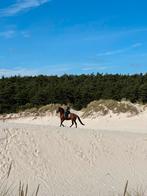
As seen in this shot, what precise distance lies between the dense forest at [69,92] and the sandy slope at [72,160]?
1189 inches

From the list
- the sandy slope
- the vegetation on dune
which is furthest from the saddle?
the vegetation on dune

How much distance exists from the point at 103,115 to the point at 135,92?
9.05m

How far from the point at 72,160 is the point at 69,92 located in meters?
35.6

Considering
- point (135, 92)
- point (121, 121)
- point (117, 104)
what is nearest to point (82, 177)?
point (121, 121)

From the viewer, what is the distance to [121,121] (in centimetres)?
3916

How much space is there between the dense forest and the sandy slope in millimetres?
30196

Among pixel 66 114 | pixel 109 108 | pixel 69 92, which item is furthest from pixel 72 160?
pixel 69 92

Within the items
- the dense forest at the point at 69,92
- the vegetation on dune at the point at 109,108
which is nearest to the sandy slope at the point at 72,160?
the vegetation on dune at the point at 109,108

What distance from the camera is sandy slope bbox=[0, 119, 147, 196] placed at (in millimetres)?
14523

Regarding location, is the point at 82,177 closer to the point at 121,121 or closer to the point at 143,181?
the point at 143,181

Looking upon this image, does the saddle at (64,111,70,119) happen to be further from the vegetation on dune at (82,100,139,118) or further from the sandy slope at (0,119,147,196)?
the vegetation on dune at (82,100,139,118)

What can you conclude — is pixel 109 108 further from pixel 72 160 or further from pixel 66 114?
pixel 72 160

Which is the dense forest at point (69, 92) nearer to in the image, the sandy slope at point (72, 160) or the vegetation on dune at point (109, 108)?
the vegetation on dune at point (109, 108)

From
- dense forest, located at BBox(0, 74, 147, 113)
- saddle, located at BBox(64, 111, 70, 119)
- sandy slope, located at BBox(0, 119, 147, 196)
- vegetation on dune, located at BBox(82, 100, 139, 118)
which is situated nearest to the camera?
sandy slope, located at BBox(0, 119, 147, 196)
